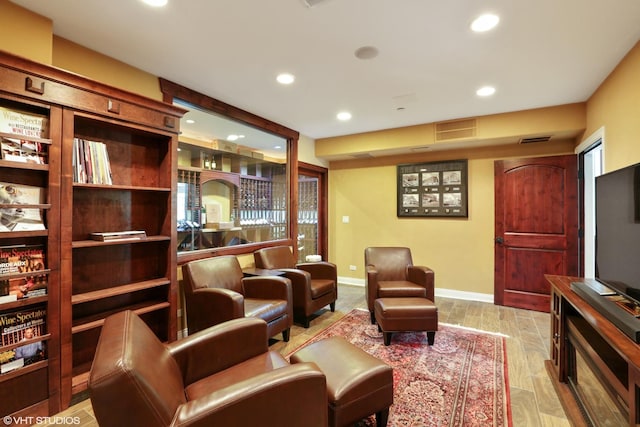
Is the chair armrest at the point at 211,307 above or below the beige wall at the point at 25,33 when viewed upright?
below

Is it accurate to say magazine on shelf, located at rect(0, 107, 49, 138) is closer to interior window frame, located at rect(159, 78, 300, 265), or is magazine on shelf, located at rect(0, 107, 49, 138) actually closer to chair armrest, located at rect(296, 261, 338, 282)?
interior window frame, located at rect(159, 78, 300, 265)

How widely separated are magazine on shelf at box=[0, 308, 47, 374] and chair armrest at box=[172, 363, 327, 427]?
1.45m

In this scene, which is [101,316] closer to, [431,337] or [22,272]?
[22,272]

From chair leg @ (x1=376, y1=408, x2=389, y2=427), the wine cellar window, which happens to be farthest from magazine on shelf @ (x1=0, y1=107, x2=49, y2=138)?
chair leg @ (x1=376, y1=408, x2=389, y2=427)

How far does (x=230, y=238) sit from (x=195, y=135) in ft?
4.23

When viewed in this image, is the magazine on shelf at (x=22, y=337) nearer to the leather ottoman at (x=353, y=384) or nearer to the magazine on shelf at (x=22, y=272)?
the magazine on shelf at (x=22, y=272)

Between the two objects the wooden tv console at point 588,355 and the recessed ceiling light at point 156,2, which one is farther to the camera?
the recessed ceiling light at point 156,2

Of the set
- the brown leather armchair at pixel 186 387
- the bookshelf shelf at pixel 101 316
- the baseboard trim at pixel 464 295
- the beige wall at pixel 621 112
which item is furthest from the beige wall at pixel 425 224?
the brown leather armchair at pixel 186 387

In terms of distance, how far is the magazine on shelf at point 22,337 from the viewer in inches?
67.8

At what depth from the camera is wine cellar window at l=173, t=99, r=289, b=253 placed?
322cm

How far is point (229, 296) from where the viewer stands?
2447mm

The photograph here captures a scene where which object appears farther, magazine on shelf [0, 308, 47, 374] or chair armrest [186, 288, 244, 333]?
chair armrest [186, 288, 244, 333]

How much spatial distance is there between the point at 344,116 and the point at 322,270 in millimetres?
2079

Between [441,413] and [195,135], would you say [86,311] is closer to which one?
[195,135]
